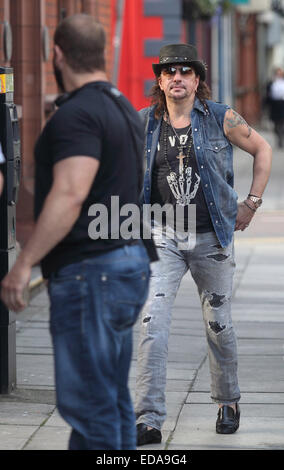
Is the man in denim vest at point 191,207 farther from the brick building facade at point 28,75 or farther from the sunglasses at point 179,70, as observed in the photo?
the brick building facade at point 28,75

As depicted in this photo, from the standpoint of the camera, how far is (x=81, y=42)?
4.19 meters

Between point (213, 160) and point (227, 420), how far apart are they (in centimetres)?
127

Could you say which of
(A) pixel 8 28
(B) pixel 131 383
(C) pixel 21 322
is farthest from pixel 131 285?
(A) pixel 8 28

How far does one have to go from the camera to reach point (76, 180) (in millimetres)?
4094

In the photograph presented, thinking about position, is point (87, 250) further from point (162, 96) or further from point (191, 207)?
point (162, 96)

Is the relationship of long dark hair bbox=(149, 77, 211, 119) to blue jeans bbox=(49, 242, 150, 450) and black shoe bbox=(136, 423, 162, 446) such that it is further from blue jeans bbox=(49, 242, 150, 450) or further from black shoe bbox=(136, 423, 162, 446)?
blue jeans bbox=(49, 242, 150, 450)

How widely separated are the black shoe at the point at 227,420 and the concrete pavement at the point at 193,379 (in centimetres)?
5

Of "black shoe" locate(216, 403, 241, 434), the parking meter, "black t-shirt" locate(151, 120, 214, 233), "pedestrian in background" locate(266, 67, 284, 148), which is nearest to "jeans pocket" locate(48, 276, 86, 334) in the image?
"black t-shirt" locate(151, 120, 214, 233)

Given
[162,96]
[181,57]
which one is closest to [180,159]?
[162,96]

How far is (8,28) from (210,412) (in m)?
5.22

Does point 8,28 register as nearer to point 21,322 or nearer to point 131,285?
point 21,322

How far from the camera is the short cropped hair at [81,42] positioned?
4.18 meters

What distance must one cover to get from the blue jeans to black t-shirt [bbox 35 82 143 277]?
68 millimetres

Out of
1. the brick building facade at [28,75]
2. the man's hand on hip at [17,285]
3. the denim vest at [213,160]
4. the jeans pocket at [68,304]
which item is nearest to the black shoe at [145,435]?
the denim vest at [213,160]
